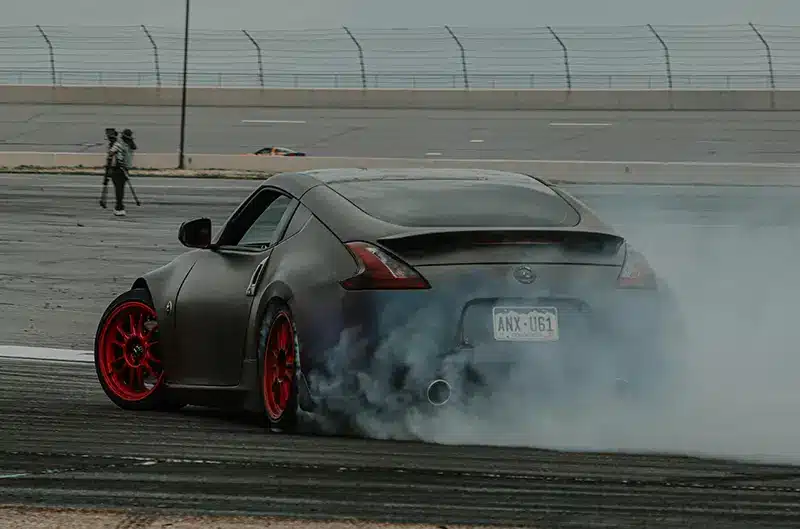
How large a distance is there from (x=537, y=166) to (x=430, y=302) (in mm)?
31376

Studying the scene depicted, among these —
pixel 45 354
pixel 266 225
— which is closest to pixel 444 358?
pixel 266 225

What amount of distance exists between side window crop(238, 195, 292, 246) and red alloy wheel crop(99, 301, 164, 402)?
0.69m

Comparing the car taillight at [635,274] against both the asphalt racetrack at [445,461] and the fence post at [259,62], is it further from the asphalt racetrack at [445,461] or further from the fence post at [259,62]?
the fence post at [259,62]

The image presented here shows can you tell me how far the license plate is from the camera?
6902 millimetres

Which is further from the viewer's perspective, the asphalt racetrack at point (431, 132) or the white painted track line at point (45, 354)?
the asphalt racetrack at point (431, 132)

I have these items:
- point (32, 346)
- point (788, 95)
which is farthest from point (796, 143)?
point (32, 346)

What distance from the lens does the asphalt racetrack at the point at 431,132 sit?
151 ft

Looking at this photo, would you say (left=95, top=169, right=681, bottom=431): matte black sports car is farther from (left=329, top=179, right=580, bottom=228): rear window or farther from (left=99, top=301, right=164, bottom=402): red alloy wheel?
(left=99, top=301, right=164, bottom=402): red alloy wheel

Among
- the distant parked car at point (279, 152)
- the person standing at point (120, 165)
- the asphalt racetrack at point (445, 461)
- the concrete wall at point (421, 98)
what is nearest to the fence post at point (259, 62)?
the concrete wall at point (421, 98)

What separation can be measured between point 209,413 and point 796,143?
39.3 metres

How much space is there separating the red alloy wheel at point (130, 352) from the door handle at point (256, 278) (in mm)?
932

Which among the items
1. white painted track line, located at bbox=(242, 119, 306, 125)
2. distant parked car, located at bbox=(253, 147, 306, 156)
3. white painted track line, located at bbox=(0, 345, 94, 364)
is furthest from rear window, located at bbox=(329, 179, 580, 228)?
white painted track line, located at bbox=(242, 119, 306, 125)

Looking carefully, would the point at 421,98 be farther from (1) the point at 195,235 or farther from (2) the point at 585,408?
(2) the point at 585,408

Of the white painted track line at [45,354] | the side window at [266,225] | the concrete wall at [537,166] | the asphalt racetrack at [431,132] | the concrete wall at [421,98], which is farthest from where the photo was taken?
the concrete wall at [421,98]
